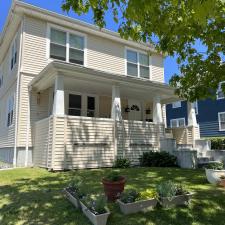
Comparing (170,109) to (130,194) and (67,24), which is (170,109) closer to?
(67,24)

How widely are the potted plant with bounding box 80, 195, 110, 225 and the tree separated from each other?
2844 millimetres

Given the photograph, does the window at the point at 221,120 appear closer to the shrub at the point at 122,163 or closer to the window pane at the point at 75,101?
the window pane at the point at 75,101

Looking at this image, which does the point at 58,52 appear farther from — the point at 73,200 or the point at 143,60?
the point at 73,200

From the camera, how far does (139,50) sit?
1662cm

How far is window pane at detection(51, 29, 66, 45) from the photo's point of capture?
532 inches

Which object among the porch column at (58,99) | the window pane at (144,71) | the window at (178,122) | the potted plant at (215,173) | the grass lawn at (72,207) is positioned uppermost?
the window pane at (144,71)

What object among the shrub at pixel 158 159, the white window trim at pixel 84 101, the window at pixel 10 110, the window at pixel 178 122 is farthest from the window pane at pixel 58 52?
the window at pixel 178 122

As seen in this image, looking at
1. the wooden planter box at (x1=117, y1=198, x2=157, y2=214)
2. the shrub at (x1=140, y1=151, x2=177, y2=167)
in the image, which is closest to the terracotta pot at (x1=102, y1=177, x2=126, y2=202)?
the wooden planter box at (x1=117, y1=198, x2=157, y2=214)

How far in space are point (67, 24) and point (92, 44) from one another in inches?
70.9

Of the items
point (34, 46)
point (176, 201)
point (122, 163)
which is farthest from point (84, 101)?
point (176, 201)

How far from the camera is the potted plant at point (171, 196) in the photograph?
4.70m

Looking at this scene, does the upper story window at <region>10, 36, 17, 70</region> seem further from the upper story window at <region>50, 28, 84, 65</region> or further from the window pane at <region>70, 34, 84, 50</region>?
the window pane at <region>70, 34, 84, 50</region>

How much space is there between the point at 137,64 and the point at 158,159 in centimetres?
720

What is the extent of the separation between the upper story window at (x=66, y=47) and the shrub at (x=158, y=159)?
20.4 feet
